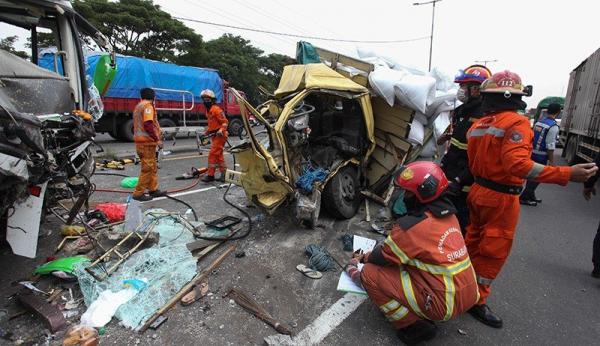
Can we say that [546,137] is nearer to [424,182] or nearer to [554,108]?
[554,108]

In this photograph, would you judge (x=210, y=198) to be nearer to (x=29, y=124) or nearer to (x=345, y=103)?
(x=345, y=103)

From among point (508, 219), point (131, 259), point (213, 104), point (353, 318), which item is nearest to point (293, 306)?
point (353, 318)

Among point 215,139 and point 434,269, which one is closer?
point 434,269

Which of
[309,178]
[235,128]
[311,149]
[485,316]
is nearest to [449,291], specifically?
[485,316]

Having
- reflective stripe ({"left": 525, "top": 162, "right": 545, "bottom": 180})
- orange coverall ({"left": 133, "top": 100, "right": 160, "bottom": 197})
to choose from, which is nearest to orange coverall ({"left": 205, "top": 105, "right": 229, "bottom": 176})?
orange coverall ({"left": 133, "top": 100, "right": 160, "bottom": 197})

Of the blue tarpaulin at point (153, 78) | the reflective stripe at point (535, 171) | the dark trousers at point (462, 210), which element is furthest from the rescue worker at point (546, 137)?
the blue tarpaulin at point (153, 78)

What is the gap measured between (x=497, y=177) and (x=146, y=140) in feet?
14.9

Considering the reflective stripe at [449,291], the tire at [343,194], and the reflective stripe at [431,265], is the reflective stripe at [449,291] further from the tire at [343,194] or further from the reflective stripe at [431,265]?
the tire at [343,194]

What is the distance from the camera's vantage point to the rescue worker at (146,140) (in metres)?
4.89

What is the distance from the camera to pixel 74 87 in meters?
3.60

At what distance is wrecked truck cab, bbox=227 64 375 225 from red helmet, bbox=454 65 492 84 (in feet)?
4.57

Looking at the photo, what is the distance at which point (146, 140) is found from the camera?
4949 mm

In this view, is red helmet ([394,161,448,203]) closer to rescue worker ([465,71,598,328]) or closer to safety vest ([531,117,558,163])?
rescue worker ([465,71,598,328])

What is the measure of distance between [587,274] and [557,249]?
0.65m
